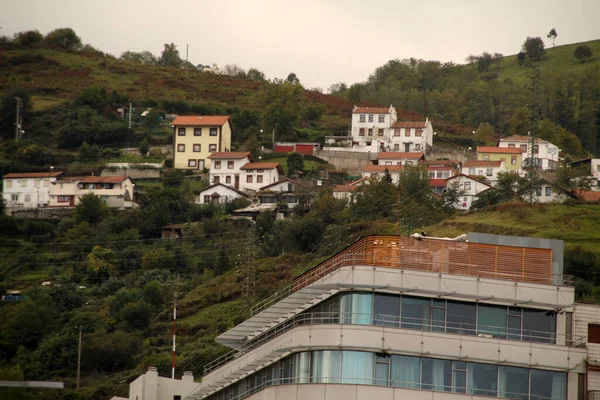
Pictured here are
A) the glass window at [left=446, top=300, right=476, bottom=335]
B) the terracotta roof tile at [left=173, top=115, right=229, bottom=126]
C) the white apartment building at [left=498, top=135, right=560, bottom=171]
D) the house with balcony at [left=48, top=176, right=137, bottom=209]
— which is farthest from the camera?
the terracotta roof tile at [left=173, top=115, right=229, bottom=126]

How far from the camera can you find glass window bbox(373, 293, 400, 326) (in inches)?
1697

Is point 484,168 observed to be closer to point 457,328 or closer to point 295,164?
point 295,164

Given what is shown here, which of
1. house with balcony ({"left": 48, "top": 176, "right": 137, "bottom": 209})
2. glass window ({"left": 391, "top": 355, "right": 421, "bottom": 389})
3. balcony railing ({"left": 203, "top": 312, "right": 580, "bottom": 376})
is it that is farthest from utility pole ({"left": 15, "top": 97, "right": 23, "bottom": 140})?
glass window ({"left": 391, "top": 355, "right": 421, "bottom": 389})

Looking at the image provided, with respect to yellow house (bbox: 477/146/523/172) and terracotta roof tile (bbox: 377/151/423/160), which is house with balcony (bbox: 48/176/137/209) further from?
yellow house (bbox: 477/146/523/172)

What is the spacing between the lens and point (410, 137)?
477 feet

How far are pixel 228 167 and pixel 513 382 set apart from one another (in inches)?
3672

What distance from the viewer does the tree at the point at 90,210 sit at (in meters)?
122

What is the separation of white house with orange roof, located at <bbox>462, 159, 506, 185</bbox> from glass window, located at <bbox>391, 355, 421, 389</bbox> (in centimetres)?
8944

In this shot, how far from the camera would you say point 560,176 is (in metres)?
121

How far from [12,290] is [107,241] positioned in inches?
535

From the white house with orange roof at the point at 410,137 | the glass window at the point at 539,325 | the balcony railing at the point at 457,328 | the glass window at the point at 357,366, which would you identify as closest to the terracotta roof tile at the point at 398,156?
the white house with orange roof at the point at 410,137

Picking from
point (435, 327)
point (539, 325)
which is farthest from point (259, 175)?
point (539, 325)

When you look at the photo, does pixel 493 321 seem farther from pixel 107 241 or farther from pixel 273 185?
pixel 273 185

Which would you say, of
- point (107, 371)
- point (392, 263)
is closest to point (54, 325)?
point (107, 371)
